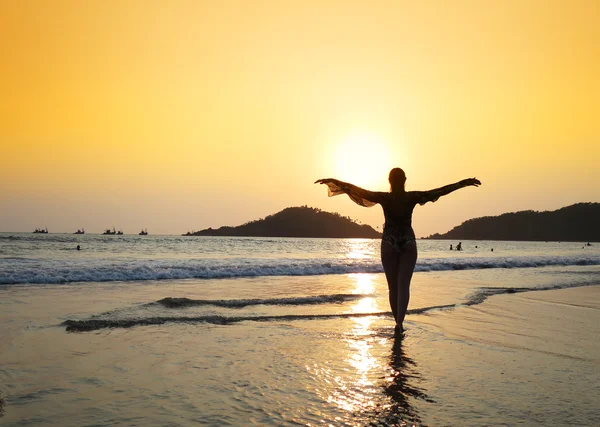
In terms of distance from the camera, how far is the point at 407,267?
8414mm

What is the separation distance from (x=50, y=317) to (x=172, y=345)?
148 inches

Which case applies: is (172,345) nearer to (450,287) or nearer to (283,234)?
(450,287)

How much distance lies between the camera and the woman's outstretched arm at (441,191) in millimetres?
8703

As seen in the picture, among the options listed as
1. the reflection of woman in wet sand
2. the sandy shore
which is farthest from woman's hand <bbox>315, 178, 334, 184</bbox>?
the reflection of woman in wet sand

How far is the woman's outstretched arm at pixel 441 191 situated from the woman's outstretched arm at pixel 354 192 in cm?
70

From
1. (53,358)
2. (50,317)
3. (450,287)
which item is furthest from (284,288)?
(53,358)

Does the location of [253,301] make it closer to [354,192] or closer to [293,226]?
[354,192]

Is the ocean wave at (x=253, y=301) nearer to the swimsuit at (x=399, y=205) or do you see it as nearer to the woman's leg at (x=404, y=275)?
the woman's leg at (x=404, y=275)

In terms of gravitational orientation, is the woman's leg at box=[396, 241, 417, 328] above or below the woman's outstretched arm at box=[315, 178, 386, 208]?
below

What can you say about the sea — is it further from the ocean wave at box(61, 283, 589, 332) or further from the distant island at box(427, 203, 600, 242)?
the distant island at box(427, 203, 600, 242)

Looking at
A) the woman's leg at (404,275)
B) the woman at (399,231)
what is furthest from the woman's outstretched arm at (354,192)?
the woman's leg at (404,275)

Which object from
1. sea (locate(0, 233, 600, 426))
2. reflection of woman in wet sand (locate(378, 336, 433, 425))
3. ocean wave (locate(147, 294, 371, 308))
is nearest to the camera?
reflection of woman in wet sand (locate(378, 336, 433, 425))

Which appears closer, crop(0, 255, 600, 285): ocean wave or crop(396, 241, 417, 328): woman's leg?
crop(396, 241, 417, 328): woman's leg

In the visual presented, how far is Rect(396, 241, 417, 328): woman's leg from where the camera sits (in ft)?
27.5
